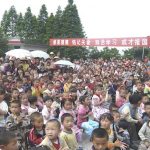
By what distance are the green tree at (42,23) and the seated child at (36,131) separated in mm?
40825

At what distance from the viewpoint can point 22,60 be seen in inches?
583

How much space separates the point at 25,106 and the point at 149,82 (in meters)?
5.51

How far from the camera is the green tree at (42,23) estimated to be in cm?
4694

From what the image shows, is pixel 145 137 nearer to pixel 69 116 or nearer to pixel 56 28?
pixel 69 116

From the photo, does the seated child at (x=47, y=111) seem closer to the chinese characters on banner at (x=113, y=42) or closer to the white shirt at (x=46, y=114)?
the white shirt at (x=46, y=114)

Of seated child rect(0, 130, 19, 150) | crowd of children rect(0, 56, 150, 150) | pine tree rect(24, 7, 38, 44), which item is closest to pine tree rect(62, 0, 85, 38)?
pine tree rect(24, 7, 38, 44)

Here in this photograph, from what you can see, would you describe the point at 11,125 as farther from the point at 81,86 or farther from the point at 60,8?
the point at 60,8

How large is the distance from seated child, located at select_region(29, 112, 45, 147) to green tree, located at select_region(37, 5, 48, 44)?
40825 millimetres

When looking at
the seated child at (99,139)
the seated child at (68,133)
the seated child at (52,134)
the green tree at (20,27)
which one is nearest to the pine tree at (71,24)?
the green tree at (20,27)

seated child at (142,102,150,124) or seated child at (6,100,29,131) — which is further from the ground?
seated child at (6,100,29,131)

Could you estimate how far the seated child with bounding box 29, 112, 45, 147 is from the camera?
521 cm

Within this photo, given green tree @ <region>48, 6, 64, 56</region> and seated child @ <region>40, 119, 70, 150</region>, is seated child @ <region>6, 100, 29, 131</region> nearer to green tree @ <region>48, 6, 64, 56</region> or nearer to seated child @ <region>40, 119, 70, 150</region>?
seated child @ <region>40, 119, 70, 150</region>

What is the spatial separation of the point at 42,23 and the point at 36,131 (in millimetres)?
44389

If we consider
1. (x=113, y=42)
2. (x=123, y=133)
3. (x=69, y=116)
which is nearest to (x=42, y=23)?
(x=113, y=42)
